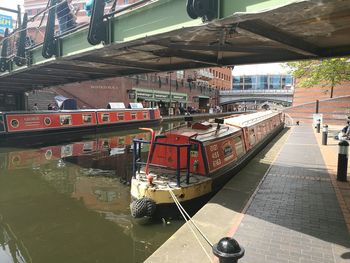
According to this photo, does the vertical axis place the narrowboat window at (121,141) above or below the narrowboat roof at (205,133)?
below

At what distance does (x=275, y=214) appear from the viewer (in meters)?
5.39

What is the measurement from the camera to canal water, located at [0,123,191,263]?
543 centimetres

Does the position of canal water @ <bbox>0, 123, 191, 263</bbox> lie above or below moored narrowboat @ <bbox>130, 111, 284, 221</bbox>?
below

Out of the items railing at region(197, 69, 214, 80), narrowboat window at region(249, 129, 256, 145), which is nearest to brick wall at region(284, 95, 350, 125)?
narrowboat window at region(249, 129, 256, 145)

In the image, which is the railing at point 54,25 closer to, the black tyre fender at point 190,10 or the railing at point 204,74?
the black tyre fender at point 190,10

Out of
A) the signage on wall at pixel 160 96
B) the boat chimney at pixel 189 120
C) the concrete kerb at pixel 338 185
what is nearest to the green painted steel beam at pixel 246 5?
the concrete kerb at pixel 338 185

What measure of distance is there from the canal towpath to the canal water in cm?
116

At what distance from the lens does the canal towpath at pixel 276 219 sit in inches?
160

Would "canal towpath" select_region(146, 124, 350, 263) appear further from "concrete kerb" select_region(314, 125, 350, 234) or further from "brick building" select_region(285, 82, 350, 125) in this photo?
"brick building" select_region(285, 82, 350, 125)

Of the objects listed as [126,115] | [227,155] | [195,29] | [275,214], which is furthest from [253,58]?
[126,115]

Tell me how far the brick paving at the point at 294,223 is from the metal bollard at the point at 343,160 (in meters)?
0.30

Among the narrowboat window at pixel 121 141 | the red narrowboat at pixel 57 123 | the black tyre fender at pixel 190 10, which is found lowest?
the narrowboat window at pixel 121 141

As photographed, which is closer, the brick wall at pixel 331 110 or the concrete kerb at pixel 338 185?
the concrete kerb at pixel 338 185

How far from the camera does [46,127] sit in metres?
20.8
